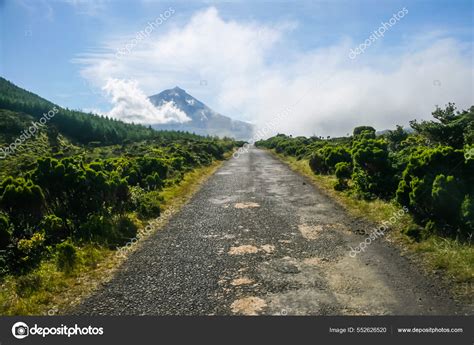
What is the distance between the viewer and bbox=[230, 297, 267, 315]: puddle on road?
7.45m

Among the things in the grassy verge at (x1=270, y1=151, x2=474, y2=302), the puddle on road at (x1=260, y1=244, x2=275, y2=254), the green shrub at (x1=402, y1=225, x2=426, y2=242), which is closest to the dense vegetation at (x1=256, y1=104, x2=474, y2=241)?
the green shrub at (x1=402, y1=225, x2=426, y2=242)

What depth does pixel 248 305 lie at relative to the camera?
771 centimetres

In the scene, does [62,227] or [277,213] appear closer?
[62,227]

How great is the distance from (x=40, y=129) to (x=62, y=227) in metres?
114

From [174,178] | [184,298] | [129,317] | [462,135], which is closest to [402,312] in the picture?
[184,298]

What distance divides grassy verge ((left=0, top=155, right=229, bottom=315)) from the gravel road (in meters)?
0.41

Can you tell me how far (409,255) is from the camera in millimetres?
10336

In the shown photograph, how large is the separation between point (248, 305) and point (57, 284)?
483cm

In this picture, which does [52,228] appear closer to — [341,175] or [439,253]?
[439,253]

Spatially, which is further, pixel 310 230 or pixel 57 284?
pixel 310 230

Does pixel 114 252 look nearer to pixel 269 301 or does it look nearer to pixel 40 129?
pixel 269 301

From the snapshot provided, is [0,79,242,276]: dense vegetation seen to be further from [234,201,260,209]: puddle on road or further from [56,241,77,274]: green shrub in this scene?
[234,201,260,209]: puddle on road

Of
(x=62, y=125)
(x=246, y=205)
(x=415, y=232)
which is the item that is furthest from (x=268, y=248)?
(x=62, y=125)

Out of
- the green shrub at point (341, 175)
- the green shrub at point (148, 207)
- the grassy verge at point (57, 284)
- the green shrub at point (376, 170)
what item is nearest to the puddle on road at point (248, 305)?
the grassy verge at point (57, 284)
